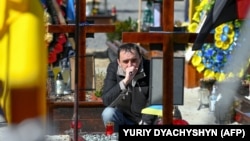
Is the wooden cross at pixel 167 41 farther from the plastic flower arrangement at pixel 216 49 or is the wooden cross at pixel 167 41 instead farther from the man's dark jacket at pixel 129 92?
the plastic flower arrangement at pixel 216 49

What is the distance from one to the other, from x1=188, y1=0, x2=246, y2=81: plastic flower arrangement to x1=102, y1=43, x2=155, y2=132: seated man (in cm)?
192

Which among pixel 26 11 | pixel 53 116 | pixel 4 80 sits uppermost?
pixel 26 11

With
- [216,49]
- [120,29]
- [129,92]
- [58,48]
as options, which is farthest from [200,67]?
[120,29]

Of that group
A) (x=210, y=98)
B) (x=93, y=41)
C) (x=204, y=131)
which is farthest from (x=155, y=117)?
(x=93, y=41)

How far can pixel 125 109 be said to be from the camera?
5.41 meters

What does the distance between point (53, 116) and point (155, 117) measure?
49.8 inches

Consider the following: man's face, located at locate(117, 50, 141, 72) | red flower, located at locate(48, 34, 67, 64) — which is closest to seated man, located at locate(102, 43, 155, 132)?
man's face, located at locate(117, 50, 141, 72)

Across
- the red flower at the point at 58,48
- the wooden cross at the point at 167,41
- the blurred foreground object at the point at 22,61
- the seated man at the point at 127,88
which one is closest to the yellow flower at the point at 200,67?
the red flower at the point at 58,48

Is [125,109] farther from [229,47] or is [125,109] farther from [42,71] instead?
[42,71]

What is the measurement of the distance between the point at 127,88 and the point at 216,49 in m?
2.60

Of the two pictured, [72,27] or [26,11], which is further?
[72,27]

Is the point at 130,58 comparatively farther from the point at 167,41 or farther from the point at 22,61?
the point at 22,61

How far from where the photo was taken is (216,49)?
7.64 meters

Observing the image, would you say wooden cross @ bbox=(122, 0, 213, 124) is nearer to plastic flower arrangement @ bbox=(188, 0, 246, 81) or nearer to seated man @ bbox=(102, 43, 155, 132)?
seated man @ bbox=(102, 43, 155, 132)
